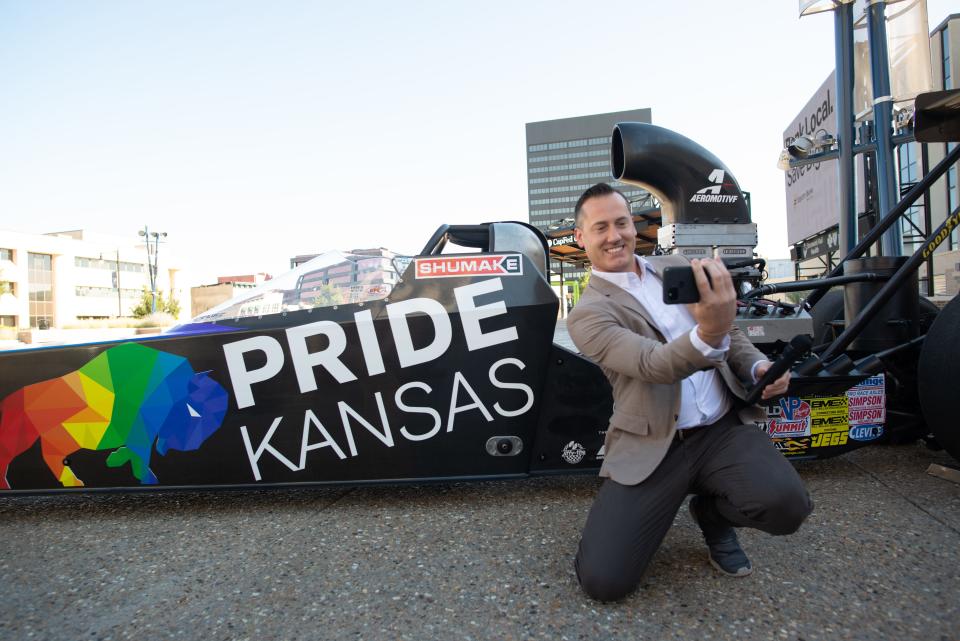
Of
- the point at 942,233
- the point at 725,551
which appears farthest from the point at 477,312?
the point at 942,233

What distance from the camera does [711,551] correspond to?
187 centimetres

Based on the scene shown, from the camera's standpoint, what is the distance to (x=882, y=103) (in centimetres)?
457

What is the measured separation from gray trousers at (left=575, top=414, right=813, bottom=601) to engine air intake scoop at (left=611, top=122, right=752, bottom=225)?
164cm

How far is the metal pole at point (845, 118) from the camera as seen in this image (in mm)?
3980

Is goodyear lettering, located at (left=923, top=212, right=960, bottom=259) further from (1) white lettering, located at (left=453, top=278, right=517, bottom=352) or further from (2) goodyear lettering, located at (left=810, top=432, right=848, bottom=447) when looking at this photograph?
(1) white lettering, located at (left=453, top=278, right=517, bottom=352)

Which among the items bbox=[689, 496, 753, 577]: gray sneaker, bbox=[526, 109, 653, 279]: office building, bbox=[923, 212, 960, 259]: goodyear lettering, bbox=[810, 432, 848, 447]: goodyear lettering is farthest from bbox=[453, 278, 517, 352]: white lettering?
bbox=[526, 109, 653, 279]: office building

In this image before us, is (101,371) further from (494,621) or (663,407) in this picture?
(663,407)

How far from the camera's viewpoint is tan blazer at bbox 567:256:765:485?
1.62 metres

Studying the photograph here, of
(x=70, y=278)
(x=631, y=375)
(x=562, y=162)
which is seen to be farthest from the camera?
(x=562, y=162)

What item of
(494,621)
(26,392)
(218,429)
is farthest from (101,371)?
(494,621)

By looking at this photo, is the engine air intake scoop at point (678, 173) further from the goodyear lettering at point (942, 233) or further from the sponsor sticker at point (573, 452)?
the sponsor sticker at point (573, 452)

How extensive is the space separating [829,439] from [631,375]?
1.62 metres

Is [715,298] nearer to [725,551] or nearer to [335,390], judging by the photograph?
[725,551]

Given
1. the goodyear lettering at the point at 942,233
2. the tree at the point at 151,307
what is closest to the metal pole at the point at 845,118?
the goodyear lettering at the point at 942,233
